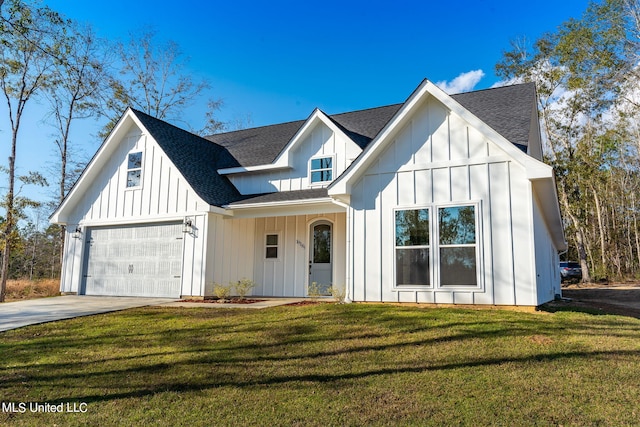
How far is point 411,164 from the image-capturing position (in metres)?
9.20

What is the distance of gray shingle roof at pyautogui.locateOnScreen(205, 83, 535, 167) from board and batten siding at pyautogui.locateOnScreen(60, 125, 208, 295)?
2766 millimetres

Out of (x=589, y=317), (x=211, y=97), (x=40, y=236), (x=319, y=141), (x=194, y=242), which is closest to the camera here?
(x=589, y=317)

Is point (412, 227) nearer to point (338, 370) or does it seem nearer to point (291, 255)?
point (338, 370)

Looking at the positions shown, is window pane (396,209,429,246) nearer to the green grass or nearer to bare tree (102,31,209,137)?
the green grass

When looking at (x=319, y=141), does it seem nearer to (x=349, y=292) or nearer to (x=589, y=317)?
(x=349, y=292)

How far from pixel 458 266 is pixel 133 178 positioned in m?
10.6

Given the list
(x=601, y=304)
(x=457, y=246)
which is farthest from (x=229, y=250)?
(x=601, y=304)

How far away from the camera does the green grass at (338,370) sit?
3.96m

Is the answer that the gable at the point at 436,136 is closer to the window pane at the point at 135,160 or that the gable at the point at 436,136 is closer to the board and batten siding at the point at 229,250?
the board and batten siding at the point at 229,250

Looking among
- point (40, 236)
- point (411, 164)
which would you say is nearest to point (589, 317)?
point (411, 164)

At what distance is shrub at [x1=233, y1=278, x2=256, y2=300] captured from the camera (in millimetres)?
11816

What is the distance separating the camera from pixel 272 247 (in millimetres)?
13297

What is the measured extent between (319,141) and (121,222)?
Result: 6.98m

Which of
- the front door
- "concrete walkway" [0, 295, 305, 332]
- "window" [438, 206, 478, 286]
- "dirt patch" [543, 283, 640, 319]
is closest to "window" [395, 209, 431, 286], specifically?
"window" [438, 206, 478, 286]
